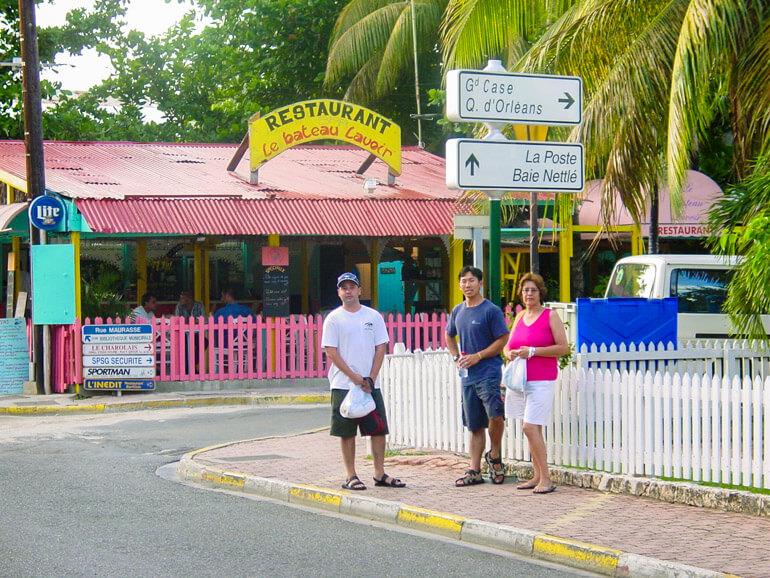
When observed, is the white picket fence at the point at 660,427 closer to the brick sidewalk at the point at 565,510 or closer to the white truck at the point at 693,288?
the brick sidewalk at the point at 565,510

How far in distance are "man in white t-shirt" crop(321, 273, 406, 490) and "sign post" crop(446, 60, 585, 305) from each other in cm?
117

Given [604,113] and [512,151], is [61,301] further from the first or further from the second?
[512,151]

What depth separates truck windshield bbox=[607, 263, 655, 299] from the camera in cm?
1587

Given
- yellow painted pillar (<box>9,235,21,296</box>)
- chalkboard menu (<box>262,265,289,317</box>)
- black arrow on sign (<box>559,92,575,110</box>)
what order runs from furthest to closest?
yellow painted pillar (<box>9,235,21,296</box>) < chalkboard menu (<box>262,265,289,317</box>) < black arrow on sign (<box>559,92,575,110</box>)

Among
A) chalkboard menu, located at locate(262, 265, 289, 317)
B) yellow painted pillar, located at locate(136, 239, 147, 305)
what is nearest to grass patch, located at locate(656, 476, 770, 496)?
chalkboard menu, located at locate(262, 265, 289, 317)

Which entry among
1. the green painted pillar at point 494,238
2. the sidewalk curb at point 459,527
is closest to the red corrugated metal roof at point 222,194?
the sidewalk curb at point 459,527

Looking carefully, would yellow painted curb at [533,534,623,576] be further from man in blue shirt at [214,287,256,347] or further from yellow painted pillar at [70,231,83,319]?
yellow painted pillar at [70,231,83,319]

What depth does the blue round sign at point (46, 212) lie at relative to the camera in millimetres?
16984

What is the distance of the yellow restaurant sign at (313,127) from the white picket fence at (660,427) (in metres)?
11.0

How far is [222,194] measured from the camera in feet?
63.3

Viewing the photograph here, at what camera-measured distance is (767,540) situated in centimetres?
714

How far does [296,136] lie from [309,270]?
574 cm

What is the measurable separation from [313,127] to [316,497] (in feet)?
38.7

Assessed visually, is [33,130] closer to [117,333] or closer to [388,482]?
[117,333]
